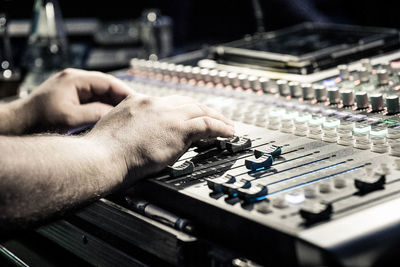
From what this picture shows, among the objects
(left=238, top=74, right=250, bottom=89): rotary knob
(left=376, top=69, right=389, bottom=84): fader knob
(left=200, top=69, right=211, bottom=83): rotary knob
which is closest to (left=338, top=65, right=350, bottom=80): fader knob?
(left=376, top=69, right=389, bottom=84): fader knob

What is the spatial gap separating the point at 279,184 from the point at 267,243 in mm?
145

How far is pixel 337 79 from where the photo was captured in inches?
57.4

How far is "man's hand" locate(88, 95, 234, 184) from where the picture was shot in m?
1.05

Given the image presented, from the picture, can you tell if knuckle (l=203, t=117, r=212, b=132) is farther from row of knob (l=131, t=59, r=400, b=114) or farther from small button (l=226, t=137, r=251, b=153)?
row of knob (l=131, t=59, r=400, b=114)

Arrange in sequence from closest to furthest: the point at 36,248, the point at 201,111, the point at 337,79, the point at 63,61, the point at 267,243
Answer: the point at 267,243 → the point at 201,111 → the point at 36,248 → the point at 337,79 → the point at 63,61

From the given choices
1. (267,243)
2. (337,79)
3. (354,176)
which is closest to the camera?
Answer: (267,243)

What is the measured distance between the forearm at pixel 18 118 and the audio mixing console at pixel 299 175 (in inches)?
16.2

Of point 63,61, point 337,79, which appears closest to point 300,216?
point 337,79

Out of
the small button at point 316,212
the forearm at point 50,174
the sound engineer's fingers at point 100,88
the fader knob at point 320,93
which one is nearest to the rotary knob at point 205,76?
the sound engineer's fingers at point 100,88

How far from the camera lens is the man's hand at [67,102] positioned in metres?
1.44

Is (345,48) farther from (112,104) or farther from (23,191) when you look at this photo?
(23,191)

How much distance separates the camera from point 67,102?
144cm

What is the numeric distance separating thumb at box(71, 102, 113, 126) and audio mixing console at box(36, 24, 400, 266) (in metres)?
0.26

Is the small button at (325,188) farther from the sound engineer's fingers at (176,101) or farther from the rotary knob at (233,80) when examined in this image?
the rotary knob at (233,80)
